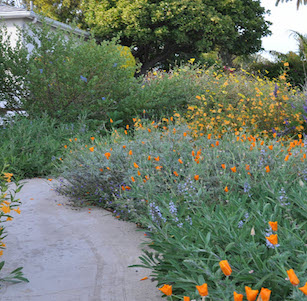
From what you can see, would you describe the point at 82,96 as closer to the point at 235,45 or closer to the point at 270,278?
the point at 270,278

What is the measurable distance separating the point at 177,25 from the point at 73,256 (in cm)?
2316

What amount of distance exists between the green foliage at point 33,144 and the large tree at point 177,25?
15867 mm

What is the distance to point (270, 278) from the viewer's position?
1.90 m

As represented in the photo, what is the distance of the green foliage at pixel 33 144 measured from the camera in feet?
19.9

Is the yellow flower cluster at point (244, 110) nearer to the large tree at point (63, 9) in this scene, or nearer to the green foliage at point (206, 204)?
the green foliage at point (206, 204)

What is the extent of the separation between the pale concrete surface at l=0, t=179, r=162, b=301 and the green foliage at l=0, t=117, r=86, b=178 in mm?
1515

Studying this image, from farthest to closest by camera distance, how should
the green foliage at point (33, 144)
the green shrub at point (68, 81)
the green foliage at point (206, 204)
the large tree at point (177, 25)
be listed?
the large tree at point (177, 25) → the green shrub at point (68, 81) → the green foliage at point (33, 144) → the green foliage at point (206, 204)

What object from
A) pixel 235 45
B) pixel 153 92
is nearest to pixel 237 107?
pixel 153 92

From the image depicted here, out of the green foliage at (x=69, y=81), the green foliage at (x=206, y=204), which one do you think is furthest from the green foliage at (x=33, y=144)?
the green foliage at (x=206, y=204)

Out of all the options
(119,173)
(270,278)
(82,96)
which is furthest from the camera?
(82,96)

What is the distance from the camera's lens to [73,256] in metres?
3.15

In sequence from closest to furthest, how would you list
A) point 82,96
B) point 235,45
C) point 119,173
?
point 119,173
point 82,96
point 235,45

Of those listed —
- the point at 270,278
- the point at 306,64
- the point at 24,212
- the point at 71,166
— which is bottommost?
the point at 24,212

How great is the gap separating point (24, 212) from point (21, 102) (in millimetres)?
4931
